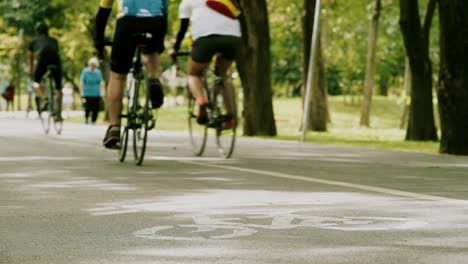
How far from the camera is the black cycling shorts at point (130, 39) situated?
1091 centimetres

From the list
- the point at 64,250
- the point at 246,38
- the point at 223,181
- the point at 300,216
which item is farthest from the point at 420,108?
the point at 64,250

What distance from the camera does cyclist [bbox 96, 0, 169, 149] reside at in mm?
10891

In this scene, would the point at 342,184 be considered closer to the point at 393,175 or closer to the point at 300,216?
the point at 393,175

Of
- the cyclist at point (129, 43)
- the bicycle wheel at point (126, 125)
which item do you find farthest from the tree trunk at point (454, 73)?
the bicycle wheel at point (126, 125)

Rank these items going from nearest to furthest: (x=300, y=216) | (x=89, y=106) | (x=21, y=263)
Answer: (x=21, y=263), (x=300, y=216), (x=89, y=106)

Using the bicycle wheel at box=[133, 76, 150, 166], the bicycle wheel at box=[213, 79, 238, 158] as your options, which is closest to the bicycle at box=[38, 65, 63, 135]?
the bicycle wheel at box=[213, 79, 238, 158]

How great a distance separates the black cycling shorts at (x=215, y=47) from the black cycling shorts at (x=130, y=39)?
83 centimetres

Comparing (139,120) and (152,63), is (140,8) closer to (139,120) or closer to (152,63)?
(152,63)

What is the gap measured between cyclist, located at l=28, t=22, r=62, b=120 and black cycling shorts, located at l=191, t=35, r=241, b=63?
25.6 ft

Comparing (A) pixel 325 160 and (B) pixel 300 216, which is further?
(A) pixel 325 160

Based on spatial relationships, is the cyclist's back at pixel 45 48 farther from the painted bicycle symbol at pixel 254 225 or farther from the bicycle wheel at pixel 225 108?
the painted bicycle symbol at pixel 254 225

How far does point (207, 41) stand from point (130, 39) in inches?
47.2

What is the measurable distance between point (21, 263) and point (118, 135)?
20.2ft

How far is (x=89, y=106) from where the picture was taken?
27.0 metres
